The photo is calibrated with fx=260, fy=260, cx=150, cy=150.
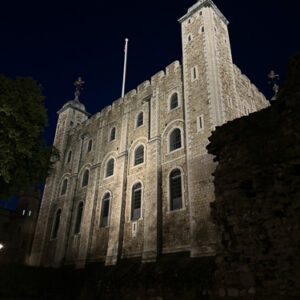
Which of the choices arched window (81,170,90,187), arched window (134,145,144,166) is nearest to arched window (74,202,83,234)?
arched window (81,170,90,187)

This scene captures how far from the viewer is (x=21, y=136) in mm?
13039

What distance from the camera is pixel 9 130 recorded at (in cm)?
1216

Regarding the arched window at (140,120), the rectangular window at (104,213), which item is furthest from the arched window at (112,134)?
the rectangular window at (104,213)

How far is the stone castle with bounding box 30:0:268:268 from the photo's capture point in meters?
14.6

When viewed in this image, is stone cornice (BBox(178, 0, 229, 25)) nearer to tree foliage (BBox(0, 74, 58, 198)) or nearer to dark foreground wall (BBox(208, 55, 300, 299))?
tree foliage (BBox(0, 74, 58, 198))

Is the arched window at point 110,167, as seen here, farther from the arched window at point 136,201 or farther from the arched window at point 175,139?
the arched window at point 175,139

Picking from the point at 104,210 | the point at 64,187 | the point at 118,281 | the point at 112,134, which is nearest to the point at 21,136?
the point at 118,281

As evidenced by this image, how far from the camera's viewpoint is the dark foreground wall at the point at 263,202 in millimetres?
4820

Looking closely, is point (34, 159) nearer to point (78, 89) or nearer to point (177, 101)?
point (177, 101)

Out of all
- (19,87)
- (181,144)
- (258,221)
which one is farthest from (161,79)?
(258,221)

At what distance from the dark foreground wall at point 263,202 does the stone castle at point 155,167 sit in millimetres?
7055

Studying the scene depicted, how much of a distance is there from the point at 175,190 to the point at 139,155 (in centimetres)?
486

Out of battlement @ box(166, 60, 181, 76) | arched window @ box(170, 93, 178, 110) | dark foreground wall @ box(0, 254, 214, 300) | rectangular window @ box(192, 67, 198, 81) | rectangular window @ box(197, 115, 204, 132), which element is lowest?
dark foreground wall @ box(0, 254, 214, 300)

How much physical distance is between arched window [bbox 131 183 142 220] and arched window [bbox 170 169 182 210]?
277 cm
